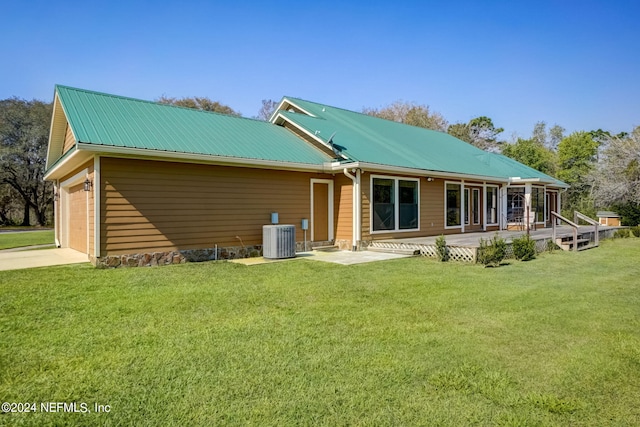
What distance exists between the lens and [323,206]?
12305mm

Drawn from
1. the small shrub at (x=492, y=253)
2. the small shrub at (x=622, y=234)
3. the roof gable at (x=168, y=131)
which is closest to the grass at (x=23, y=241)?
the roof gable at (x=168, y=131)

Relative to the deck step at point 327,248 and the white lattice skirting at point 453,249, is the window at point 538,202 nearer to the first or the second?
the white lattice skirting at point 453,249

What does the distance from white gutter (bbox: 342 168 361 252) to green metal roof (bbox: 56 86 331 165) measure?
118 cm

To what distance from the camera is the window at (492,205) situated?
55.5 feet

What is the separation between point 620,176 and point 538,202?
9.60m

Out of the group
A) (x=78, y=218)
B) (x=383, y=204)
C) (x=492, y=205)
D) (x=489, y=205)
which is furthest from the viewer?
(x=492, y=205)

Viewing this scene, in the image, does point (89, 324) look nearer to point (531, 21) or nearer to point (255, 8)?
point (255, 8)

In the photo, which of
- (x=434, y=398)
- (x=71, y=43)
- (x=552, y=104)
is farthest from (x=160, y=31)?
(x=552, y=104)

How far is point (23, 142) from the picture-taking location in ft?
99.3

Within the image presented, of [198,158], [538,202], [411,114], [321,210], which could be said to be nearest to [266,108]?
[411,114]

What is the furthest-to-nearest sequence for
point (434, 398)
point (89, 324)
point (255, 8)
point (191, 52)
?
1. point (191, 52)
2. point (255, 8)
3. point (89, 324)
4. point (434, 398)

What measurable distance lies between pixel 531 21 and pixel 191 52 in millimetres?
12075

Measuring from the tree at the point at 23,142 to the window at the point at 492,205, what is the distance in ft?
107

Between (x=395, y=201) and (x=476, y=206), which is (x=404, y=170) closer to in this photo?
(x=395, y=201)
